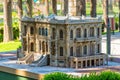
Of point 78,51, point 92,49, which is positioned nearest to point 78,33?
point 78,51

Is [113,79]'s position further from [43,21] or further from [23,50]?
[23,50]

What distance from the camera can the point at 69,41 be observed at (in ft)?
51.9

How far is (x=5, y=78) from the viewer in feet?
53.3

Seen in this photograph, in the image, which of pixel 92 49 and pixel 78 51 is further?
pixel 92 49

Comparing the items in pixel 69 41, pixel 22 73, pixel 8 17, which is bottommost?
pixel 22 73

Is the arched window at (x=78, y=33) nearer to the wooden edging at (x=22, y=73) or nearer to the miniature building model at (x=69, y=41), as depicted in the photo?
the miniature building model at (x=69, y=41)

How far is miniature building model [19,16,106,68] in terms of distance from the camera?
15.8 m

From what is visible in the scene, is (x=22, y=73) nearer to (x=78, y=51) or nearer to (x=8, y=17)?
(x=78, y=51)

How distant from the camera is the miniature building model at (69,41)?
51.9ft

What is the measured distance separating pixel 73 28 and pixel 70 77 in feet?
14.5

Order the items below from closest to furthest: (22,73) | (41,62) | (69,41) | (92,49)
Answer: (22,73)
(69,41)
(41,62)
(92,49)

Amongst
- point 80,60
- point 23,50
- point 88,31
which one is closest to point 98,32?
point 88,31

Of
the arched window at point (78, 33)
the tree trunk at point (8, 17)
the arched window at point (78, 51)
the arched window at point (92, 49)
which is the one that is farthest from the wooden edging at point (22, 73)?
the tree trunk at point (8, 17)

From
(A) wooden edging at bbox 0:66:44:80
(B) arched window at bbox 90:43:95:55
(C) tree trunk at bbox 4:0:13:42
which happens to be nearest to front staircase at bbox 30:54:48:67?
(A) wooden edging at bbox 0:66:44:80
